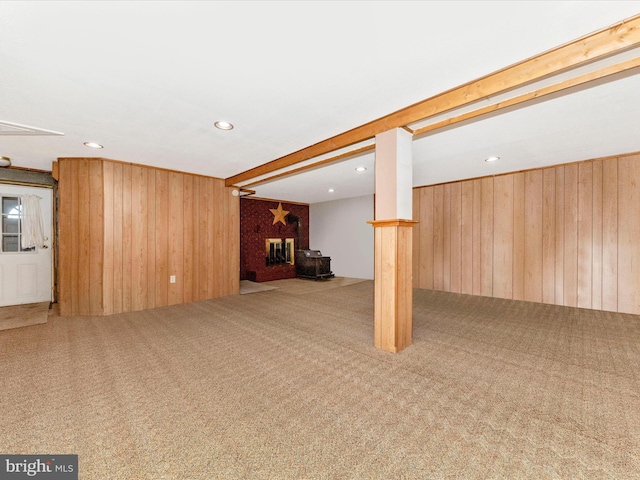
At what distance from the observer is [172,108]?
8.06 ft

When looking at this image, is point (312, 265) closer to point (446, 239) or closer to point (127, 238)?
point (446, 239)

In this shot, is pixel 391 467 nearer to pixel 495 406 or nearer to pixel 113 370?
pixel 495 406

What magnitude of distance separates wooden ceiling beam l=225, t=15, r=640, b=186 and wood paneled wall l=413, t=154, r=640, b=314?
3638 mm

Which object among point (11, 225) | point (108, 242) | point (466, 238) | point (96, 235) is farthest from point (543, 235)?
point (11, 225)

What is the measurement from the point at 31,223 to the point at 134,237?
1.95 metres

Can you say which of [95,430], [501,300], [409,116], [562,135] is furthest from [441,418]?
[501,300]

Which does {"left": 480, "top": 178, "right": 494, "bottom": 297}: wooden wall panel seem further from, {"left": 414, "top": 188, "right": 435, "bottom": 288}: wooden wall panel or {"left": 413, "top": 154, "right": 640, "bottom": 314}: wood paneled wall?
{"left": 414, "top": 188, "right": 435, "bottom": 288}: wooden wall panel

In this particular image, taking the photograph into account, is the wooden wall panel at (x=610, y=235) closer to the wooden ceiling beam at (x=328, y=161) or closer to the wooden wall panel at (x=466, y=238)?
the wooden wall panel at (x=466, y=238)

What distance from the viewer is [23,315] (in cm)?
386

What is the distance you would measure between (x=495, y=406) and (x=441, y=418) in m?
0.43

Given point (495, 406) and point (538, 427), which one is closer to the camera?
point (538, 427)

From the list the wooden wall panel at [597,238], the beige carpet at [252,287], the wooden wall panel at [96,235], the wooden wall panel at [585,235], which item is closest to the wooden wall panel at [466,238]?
the wooden wall panel at [585,235]

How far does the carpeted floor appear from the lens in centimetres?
133

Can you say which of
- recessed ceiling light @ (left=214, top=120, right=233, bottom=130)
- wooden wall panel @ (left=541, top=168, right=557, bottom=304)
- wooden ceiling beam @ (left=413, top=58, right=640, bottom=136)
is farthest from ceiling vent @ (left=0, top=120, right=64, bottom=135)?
wooden wall panel @ (left=541, top=168, right=557, bottom=304)
